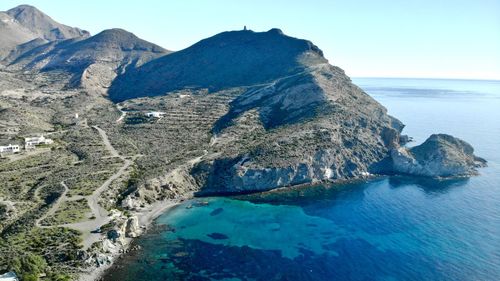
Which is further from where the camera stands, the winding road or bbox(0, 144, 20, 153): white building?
bbox(0, 144, 20, 153): white building

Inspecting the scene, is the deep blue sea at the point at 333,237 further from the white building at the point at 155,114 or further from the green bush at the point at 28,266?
the white building at the point at 155,114

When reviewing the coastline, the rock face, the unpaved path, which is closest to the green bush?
the coastline

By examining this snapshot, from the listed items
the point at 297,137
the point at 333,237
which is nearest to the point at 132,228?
the point at 333,237

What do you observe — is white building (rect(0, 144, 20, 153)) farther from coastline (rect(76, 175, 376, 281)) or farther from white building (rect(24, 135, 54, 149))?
coastline (rect(76, 175, 376, 281))

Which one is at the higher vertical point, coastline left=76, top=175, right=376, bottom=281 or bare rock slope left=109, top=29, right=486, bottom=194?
bare rock slope left=109, top=29, right=486, bottom=194

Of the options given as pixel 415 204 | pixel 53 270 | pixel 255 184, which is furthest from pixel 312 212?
pixel 53 270

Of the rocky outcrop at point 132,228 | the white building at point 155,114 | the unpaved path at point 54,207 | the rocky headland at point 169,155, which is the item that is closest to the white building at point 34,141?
the rocky headland at point 169,155
